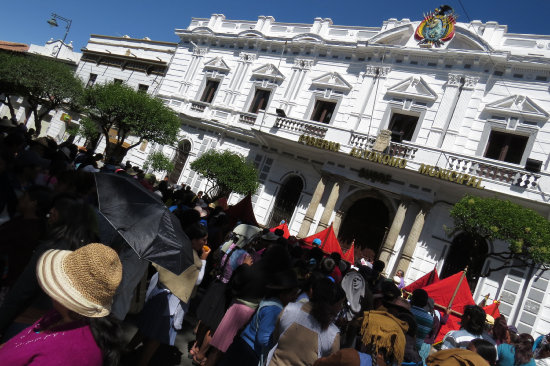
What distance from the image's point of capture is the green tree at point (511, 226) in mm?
9023

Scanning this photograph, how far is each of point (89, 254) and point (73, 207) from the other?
5.34 feet

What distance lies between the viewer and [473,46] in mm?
13391

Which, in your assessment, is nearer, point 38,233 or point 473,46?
point 38,233

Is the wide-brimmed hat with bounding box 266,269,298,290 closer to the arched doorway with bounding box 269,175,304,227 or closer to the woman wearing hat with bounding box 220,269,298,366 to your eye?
the woman wearing hat with bounding box 220,269,298,366

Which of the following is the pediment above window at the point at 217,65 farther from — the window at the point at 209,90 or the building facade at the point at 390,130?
the window at the point at 209,90

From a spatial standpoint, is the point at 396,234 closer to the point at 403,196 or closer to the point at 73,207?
the point at 403,196

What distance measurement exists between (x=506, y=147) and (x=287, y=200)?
8.78 metres

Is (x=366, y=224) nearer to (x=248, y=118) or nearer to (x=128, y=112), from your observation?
(x=248, y=118)

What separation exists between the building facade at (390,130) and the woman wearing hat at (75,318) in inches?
475

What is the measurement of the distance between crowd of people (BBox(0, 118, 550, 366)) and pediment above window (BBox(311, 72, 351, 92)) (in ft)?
39.6

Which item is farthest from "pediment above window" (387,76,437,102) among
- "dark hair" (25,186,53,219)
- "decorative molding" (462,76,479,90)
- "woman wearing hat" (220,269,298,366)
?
"dark hair" (25,186,53,219)

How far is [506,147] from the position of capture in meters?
12.7

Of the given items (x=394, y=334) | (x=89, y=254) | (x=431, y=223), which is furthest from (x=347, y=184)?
(x=89, y=254)

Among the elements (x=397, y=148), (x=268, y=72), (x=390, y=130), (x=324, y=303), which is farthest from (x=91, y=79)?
(x=324, y=303)
